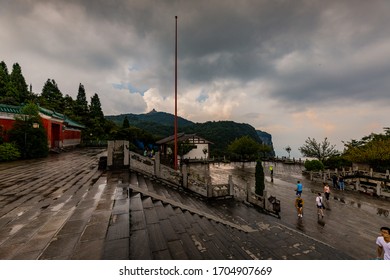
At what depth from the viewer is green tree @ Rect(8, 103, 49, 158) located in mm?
16347

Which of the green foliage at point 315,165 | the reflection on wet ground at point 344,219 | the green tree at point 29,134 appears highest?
the green tree at point 29,134

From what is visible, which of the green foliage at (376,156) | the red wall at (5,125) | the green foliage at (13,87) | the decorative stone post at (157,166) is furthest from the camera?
the green foliage at (13,87)

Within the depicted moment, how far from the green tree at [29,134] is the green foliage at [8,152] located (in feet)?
2.89

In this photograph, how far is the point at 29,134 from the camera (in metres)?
16.7

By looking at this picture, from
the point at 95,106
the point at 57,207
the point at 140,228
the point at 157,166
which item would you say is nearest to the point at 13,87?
the point at 95,106

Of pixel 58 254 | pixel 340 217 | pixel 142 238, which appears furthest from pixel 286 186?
pixel 58 254

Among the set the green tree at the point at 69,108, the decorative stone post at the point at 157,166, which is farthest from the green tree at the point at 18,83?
the decorative stone post at the point at 157,166

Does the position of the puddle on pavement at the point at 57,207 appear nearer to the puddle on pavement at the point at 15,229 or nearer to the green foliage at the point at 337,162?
the puddle on pavement at the point at 15,229

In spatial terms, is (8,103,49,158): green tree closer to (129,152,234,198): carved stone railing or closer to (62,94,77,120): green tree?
(129,152,234,198): carved stone railing

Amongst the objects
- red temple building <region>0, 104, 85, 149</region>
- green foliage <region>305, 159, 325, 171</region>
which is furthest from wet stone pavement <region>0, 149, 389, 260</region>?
green foliage <region>305, 159, 325, 171</region>

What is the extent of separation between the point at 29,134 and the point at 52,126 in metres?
9.28

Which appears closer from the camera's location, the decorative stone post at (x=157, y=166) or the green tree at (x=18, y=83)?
the decorative stone post at (x=157, y=166)

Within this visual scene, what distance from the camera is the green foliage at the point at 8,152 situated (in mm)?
14406
